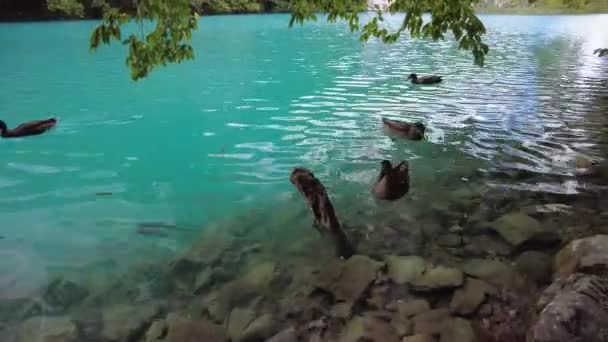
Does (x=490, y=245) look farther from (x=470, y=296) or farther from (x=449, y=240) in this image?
(x=470, y=296)

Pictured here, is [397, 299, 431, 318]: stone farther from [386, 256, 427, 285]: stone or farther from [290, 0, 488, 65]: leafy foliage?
[290, 0, 488, 65]: leafy foliage

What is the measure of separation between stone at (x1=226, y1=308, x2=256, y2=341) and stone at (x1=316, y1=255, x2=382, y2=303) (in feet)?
2.99

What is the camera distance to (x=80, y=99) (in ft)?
55.9

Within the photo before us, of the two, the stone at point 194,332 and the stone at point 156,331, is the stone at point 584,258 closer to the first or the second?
the stone at point 194,332

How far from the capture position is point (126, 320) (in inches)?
199

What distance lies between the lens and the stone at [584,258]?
15.1 feet

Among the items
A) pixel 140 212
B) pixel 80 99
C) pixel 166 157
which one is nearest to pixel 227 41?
pixel 80 99

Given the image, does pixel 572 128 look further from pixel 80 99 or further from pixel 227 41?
pixel 227 41

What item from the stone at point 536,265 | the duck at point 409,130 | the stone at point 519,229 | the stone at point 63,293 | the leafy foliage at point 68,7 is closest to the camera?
the stone at point 536,265

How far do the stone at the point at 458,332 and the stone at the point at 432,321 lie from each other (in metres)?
0.06

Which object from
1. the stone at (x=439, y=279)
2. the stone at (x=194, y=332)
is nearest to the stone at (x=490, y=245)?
the stone at (x=439, y=279)

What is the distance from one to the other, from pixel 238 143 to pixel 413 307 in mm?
7619

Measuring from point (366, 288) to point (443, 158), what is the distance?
553cm

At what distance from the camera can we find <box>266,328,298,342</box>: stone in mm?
4484
